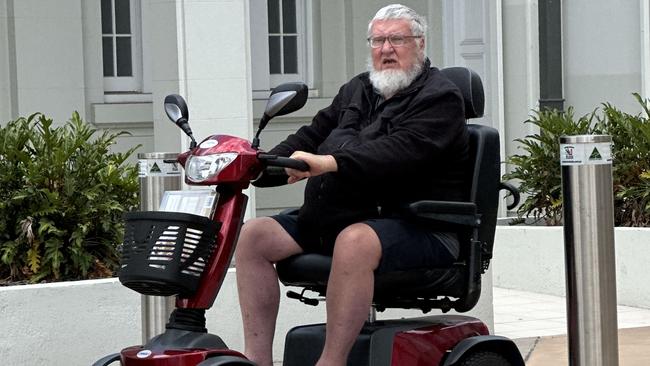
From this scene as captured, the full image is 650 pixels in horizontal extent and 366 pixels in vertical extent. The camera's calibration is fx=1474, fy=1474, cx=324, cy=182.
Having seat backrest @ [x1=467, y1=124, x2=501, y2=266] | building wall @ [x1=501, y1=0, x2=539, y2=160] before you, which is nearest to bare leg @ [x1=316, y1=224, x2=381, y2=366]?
seat backrest @ [x1=467, y1=124, x2=501, y2=266]

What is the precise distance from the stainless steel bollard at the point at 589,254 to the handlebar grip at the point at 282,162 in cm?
124

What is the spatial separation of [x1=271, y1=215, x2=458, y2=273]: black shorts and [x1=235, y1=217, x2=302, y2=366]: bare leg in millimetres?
82

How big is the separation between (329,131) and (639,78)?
25.8ft

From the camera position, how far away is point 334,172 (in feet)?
16.7

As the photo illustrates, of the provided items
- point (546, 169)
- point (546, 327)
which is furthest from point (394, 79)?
point (546, 169)

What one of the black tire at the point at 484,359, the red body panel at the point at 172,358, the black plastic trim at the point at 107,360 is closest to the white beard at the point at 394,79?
the black tire at the point at 484,359

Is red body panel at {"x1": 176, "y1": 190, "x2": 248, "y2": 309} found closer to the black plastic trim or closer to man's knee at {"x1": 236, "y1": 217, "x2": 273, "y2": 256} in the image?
the black plastic trim

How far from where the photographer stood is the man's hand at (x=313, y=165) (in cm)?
490

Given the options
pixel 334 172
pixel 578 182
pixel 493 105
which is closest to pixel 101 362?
pixel 334 172

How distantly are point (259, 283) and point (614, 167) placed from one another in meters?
5.02

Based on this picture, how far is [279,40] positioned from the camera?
1376 centimetres

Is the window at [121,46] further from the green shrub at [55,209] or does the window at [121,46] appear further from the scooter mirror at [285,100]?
the scooter mirror at [285,100]

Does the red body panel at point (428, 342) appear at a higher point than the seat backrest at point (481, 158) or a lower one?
lower

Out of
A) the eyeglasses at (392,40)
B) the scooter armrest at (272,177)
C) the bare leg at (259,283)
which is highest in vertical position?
the eyeglasses at (392,40)
